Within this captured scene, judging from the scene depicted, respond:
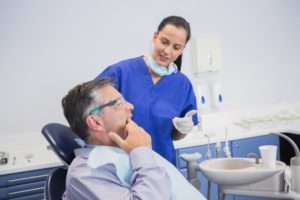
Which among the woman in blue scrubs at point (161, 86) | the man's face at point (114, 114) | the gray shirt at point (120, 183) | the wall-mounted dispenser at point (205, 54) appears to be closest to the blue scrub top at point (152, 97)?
the woman in blue scrubs at point (161, 86)

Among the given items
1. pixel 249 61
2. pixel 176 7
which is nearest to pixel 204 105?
pixel 249 61

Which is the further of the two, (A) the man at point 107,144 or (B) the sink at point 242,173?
(B) the sink at point 242,173

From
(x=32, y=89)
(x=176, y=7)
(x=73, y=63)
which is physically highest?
(x=176, y=7)

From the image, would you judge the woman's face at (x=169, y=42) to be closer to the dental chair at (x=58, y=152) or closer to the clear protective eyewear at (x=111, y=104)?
the clear protective eyewear at (x=111, y=104)

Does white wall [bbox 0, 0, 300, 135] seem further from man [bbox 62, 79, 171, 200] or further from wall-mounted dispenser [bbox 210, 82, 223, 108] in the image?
man [bbox 62, 79, 171, 200]

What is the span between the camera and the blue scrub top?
1.56m

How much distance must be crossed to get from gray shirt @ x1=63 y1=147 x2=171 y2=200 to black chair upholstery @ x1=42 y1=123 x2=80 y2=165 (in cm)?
21

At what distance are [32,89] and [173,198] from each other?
1.66 m

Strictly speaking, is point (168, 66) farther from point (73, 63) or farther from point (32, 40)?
point (32, 40)

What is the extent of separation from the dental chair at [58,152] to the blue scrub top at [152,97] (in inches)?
14.6

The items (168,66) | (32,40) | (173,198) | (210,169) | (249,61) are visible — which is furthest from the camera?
(249,61)

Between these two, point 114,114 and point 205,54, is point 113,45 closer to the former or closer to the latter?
point 205,54

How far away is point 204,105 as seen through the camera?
113 inches

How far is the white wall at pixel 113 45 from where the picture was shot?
226 cm
